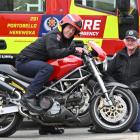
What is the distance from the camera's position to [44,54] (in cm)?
718

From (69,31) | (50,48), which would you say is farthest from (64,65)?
(69,31)

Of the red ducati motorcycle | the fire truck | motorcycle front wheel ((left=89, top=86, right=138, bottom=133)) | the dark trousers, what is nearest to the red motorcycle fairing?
the red ducati motorcycle

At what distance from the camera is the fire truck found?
29.0ft

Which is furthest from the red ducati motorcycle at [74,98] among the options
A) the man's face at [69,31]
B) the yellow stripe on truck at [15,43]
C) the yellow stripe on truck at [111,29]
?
the yellow stripe on truck at [111,29]

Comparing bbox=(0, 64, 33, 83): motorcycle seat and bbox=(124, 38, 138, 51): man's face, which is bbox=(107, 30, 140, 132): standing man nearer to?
bbox=(124, 38, 138, 51): man's face

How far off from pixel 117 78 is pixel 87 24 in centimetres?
166

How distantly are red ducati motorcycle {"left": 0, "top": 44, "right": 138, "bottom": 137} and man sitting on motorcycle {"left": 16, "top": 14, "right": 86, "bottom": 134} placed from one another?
11 cm

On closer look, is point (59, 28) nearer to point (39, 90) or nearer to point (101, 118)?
point (39, 90)

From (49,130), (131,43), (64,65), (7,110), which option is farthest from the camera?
(49,130)

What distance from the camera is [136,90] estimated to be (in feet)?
24.3

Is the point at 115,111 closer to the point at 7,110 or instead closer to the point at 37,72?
the point at 37,72

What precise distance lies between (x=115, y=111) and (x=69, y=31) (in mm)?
1154

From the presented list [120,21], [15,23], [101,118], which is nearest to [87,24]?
[120,21]

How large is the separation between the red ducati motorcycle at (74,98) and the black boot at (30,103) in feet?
0.24
